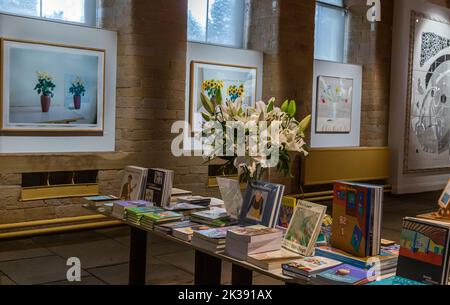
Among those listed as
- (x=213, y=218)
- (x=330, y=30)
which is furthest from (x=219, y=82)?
(x=213, y=218)

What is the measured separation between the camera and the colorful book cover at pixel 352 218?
2461 millimetres

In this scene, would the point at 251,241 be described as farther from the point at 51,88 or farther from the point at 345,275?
the point at 51,88

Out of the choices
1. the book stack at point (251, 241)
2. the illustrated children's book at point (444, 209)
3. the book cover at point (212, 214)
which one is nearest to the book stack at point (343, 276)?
the book stack at point (251, 241)

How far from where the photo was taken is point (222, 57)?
24.6 feet

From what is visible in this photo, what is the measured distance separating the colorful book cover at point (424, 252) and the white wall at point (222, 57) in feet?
16.6

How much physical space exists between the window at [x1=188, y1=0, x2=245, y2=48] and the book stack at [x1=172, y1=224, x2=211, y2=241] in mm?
4984

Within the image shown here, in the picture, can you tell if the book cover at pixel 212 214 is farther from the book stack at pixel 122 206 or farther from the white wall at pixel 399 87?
the white wall at pixel 399 87

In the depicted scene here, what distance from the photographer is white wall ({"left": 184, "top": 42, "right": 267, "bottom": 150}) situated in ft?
23.4

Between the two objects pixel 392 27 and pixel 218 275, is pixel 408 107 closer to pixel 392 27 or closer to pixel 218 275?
pixel 392 27

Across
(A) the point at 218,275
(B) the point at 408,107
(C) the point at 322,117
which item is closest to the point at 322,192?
(C) the point at 322,117

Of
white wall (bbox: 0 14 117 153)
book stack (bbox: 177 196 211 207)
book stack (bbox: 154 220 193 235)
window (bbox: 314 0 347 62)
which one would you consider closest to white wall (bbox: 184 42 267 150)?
white wall (bbox: 0 14 117 153)

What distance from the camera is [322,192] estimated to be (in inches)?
348

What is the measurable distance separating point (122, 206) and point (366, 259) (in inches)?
62.0

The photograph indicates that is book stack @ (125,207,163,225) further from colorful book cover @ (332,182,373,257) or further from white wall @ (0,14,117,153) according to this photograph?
white wall @ (0,14,117,153)
